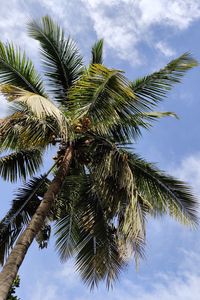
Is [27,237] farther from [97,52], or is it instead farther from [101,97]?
[97,52]

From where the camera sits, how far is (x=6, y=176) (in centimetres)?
1199

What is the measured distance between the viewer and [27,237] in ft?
28.5

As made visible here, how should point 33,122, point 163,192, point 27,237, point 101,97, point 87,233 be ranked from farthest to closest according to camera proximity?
1. point 87,233
2. point 163,192
3. point 101,97
4. point 33,122
5. point 27,237

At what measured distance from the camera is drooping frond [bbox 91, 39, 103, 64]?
476 inches

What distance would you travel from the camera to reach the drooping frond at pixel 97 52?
12.1 m

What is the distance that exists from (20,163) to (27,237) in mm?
3800

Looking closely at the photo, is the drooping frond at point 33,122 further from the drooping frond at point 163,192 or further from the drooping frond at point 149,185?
the drooping frond at point 163,192

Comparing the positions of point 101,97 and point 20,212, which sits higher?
point 101,97

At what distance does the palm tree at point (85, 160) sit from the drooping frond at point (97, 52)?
0.02 metres

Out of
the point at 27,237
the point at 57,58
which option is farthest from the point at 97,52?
the point at 27,237

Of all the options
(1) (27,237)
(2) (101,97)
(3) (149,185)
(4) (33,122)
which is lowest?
(1) (27,237)

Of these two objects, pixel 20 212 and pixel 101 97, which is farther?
pixel 20 212

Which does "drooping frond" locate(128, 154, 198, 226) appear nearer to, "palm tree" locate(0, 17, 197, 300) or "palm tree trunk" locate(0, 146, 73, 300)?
"palm tree" locate(0, 17, 197, 300)

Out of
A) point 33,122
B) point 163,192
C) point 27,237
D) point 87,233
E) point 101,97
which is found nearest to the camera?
point 27,237
